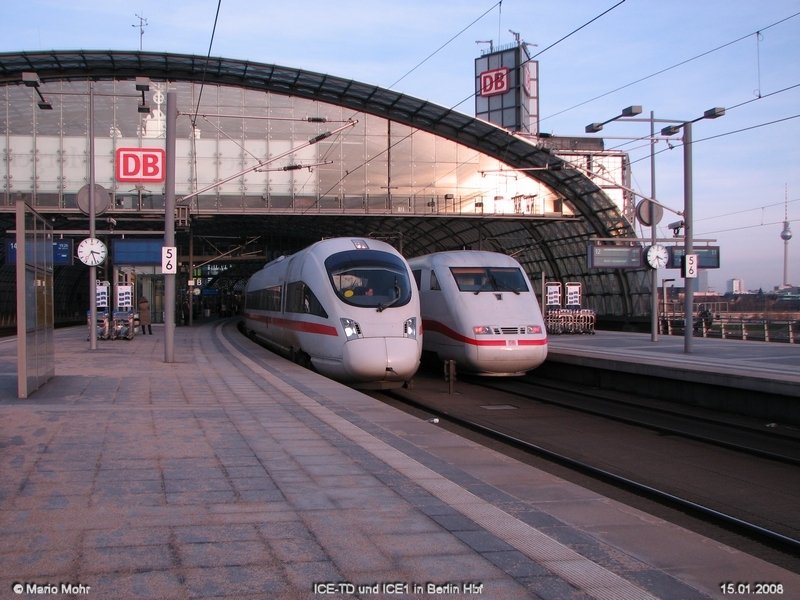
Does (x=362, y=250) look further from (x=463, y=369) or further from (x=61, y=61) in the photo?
(x=61, y=61)

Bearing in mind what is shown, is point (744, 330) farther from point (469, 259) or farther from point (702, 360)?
point (469, 259)

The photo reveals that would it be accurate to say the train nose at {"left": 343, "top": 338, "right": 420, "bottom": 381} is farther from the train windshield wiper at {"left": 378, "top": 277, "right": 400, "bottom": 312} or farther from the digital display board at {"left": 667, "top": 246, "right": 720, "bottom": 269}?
the digital display board at {"left": 667, "top": 246, "right": 720, "bottom": 269}

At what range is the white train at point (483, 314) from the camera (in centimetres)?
1909

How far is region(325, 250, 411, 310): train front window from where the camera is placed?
1694 centimetres

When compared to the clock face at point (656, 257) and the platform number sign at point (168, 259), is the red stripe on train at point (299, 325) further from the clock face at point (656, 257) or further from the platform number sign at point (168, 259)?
the clock face at point (656, 257)

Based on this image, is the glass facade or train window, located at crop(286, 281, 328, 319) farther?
the glass facade

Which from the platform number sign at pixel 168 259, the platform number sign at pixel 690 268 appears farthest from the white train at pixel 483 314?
the platform number sign at pixel 168 259

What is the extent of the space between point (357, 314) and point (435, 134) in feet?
97.9

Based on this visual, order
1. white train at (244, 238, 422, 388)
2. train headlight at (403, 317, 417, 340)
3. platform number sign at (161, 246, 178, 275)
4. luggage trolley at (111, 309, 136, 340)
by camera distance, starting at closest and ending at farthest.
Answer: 1. white train at (244, 238, 422, 388)
2. train headlight at (403, 317, 417, 340)
3. platform number sign at (161, 246, 178, 275)
4. luggage trolley at (111, 309, 136, 340)

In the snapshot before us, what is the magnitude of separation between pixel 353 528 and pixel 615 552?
5.86ft

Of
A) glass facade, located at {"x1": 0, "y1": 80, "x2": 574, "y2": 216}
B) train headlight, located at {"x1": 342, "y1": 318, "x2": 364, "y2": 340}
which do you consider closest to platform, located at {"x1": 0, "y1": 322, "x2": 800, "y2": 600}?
train headlight, located at {"x1": 342, "y1": 318, "x2": 364, "y2": 340}

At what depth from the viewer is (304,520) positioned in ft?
19.0

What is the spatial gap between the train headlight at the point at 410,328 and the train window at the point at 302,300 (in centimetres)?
181

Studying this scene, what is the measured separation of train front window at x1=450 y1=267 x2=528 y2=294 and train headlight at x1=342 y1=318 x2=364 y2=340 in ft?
14.4
